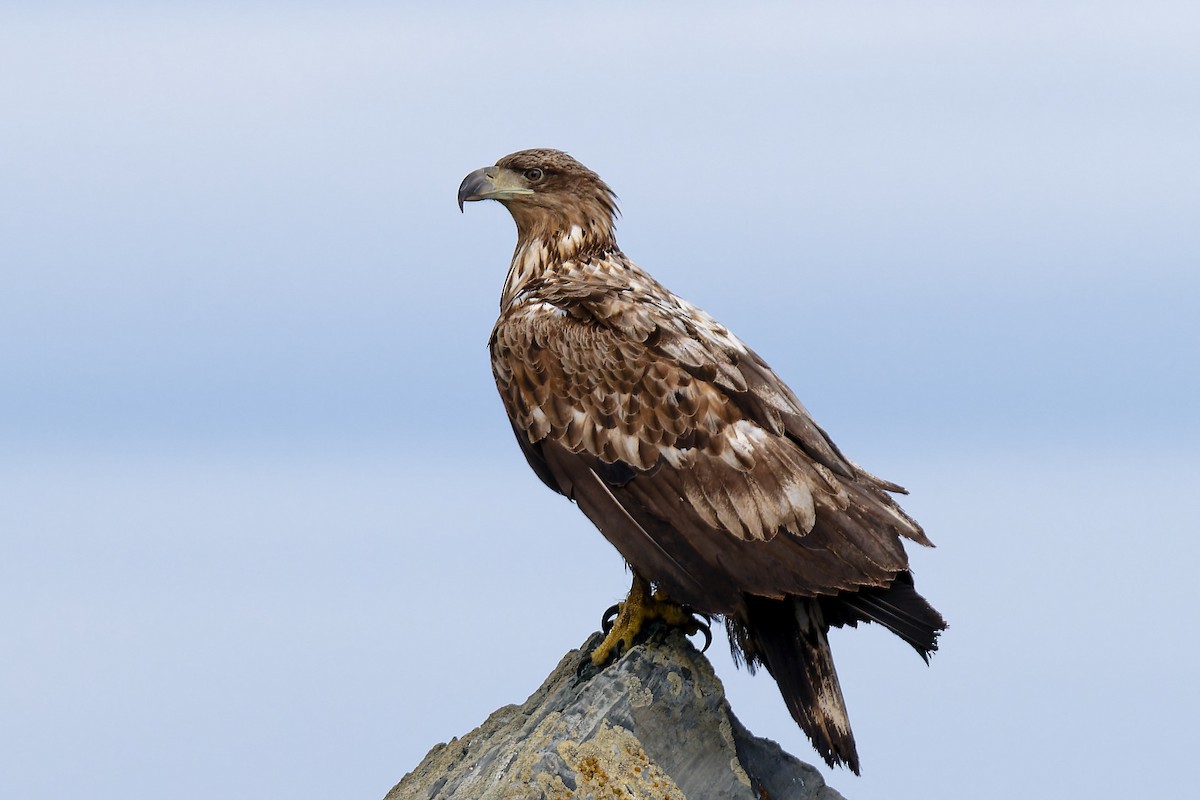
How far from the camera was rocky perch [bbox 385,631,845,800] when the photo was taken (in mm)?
8625

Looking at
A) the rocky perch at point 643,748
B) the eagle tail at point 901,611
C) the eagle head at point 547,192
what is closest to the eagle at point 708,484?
the eagle tail at point 901,611

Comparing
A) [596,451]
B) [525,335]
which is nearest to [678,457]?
[596,451]

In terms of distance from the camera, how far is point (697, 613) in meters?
9.29

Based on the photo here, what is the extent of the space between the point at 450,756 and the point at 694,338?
308 centimetres

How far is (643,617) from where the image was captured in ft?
30.9

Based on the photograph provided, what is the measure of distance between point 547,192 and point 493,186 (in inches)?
15.0

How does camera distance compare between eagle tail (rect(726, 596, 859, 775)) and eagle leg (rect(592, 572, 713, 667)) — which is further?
eagle leg (rect(592, 572, 713, 667))

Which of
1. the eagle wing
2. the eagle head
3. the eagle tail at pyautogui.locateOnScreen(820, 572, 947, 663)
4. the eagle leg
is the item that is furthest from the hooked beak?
the eagle tail at pyautogui.locateOnScreen(820, 572, 947, 663)

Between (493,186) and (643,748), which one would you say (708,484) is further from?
(493,186)

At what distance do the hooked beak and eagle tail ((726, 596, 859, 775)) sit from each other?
3287 millimetres

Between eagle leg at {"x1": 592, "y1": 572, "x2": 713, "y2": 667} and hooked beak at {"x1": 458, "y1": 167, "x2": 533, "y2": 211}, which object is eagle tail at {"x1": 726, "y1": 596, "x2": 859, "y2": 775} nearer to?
eagle leg at {"x1": 592, "y1": 572, "x2": 713, "y2": 667}

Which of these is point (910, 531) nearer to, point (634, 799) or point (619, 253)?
point (634, 799)

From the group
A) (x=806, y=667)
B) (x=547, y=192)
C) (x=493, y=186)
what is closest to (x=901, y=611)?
(x=806, y=667)

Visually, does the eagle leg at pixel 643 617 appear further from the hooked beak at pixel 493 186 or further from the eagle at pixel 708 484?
the hooked beak at pixel 493 186
